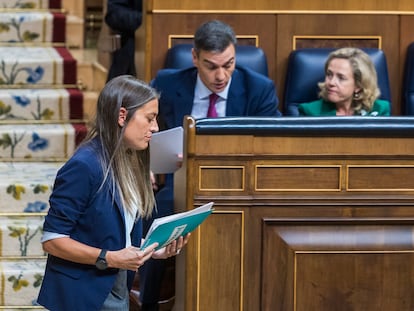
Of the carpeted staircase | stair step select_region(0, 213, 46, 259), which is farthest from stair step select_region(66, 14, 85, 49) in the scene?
stair step select_region(0, 213, 46, 259)

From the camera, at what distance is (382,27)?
467 cm

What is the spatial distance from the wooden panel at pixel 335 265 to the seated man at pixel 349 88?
1056mm

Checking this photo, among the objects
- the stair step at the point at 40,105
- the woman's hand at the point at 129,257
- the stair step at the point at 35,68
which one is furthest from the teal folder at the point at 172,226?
the stair step at the point at 35,68

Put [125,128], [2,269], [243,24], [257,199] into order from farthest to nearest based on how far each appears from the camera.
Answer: [243,24] < [2,269] < [257,199] < [125,128]

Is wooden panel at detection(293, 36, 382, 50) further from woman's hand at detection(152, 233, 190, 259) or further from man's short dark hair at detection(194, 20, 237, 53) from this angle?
woman's hand at detection(152, 233, 190, 259)

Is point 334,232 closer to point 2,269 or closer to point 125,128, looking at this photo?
point 125,128

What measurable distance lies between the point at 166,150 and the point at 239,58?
1070 mm

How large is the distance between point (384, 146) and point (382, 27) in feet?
5.08

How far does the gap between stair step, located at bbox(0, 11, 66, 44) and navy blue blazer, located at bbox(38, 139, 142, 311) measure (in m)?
3.10

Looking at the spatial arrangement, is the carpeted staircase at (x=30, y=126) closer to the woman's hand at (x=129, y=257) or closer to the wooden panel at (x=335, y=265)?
the wooden panel at (x=335, y=265)

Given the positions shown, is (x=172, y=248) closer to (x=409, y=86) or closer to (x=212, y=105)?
(x=212, y=105)

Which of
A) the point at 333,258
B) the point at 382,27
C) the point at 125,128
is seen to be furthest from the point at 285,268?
the point at 382,27

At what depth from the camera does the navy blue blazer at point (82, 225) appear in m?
2.62

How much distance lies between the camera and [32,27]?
5703 mm
